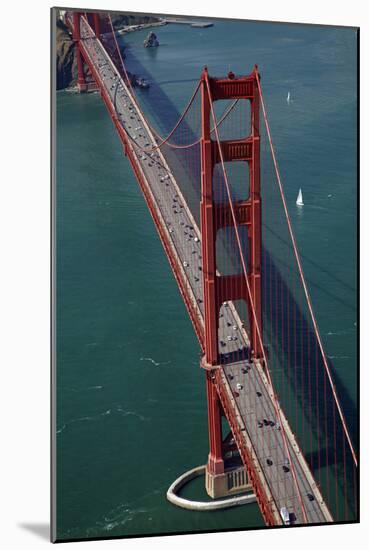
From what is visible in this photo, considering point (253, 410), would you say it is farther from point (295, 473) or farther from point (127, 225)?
point (127, 225)

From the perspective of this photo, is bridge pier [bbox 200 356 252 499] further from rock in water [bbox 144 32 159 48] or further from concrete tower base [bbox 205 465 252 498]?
rock in water [bbox 144 32 159 48]

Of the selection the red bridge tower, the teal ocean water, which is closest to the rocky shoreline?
the teal ocean water

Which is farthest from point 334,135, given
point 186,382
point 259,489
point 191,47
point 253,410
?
point 259,489

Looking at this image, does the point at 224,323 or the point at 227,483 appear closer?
the point at 227,483

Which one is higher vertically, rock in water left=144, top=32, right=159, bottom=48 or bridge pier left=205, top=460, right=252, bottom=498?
rock in water left=144, top=32, right=159, bottom=48

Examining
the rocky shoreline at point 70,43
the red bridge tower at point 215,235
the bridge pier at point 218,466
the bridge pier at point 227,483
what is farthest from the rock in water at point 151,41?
the bridge pier at point 227,483

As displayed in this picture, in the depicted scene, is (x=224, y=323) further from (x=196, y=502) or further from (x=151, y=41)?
(x=151, y=41)

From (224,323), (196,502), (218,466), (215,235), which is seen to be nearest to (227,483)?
(218,466)
